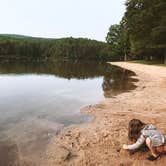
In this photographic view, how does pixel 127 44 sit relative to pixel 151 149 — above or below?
above

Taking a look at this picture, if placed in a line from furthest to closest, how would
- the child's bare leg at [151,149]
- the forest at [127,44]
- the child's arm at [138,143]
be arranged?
the forest at [127,44] → the child's arm at [138,143] → the child's bare leg at [151,149]

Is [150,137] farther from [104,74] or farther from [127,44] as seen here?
[127,44]

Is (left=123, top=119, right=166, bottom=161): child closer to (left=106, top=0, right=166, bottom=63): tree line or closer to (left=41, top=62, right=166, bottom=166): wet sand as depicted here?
(left=41, top=62, right=166, bottom=166): wet sand

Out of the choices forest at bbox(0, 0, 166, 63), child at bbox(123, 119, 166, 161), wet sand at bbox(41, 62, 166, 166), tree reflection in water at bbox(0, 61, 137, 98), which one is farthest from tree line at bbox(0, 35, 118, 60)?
child at bbox(123, 119, 166, 161)

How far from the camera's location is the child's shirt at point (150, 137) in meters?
5.76

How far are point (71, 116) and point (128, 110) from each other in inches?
86.8

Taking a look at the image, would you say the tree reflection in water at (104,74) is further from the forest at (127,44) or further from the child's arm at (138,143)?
the child's arm at (138,143)

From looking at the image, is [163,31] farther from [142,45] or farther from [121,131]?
[121,131]

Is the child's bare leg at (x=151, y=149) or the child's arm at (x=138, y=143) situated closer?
the child's bare leg at (x=151, y=149)

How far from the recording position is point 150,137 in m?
5.79

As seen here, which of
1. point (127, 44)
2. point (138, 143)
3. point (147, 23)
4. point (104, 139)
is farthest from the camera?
point (127, 44)

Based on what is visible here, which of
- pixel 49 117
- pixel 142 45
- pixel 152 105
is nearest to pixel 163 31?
pixel 142 45

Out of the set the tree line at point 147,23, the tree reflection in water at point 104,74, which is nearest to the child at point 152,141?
the tree reflection in water at point 104,74

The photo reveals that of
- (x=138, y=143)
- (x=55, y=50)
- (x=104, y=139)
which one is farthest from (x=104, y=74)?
(x=55, y=50)
